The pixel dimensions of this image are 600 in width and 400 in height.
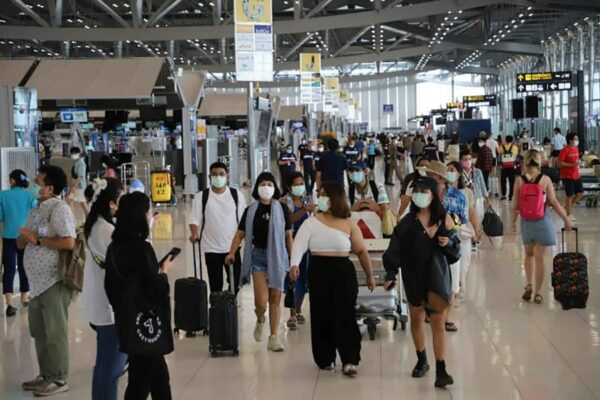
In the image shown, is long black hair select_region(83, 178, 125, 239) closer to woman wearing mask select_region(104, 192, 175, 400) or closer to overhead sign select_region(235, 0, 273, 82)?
woman wearing mask select_region(104, 192, 175, 400)

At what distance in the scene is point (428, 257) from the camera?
741 cm

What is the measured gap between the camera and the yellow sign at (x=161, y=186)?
27234 mm

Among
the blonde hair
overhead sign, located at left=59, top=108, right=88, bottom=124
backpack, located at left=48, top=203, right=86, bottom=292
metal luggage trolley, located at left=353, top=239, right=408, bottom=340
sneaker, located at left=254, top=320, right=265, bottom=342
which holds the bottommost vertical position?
sneaker, located at left=254, top=320, right=265, bottom=342

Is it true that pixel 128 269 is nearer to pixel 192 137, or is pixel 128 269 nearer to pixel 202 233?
pixel 202 233

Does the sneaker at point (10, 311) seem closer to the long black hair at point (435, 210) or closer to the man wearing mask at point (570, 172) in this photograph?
the long black hair at point (435, 210)

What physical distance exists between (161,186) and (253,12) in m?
9.44

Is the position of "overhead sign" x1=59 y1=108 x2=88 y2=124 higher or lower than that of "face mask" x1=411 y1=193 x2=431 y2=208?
higher

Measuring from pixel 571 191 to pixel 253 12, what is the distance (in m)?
7.48

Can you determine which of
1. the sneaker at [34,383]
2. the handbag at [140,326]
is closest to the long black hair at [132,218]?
the handbag at [140,326]

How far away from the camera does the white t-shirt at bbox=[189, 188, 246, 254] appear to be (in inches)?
370

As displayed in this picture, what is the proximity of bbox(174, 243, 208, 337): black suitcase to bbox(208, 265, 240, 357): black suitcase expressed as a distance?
143 millimetres

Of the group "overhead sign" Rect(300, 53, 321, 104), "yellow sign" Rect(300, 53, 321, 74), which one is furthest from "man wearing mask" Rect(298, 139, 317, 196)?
"yellow sign" Rect(300, 53, 321, 74)

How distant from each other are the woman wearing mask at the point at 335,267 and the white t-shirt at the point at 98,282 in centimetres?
201

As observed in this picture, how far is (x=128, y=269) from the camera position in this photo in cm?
560
